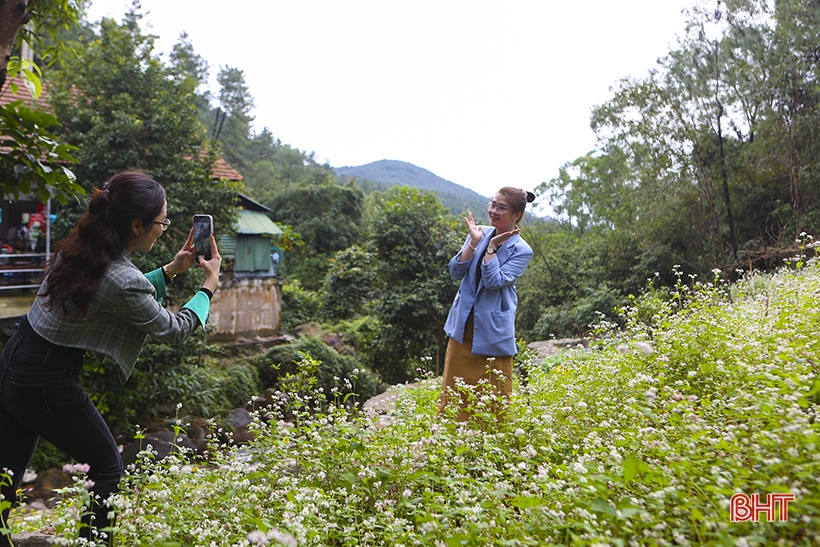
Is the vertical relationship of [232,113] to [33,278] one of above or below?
above

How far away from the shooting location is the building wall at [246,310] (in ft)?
58.7

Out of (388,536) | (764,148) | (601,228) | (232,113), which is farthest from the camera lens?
(232,113)

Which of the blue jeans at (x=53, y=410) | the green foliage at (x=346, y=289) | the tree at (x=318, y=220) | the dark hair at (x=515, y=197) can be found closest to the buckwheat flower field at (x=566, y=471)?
the blue jeans at (x=53, y=410)

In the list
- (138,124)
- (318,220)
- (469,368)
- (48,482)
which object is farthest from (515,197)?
(318,220)

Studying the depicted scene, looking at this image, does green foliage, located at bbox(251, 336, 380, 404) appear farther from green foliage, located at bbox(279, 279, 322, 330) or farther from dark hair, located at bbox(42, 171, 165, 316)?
dark hair, located at bbox(42, 171, 165, 316)

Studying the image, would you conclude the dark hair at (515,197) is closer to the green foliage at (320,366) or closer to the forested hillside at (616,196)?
the forested hillside at (616,196)

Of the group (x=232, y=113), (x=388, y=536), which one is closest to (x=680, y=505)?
(x=388, y=536)

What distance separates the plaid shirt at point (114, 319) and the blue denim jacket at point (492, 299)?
209cm

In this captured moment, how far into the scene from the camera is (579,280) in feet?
55.2

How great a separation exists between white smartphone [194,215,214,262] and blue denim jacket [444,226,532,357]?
1.76 meters

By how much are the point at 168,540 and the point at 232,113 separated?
51.0 m

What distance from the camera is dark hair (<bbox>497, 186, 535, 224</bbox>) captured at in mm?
4051

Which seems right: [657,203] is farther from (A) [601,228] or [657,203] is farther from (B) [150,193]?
(B) [150,193]

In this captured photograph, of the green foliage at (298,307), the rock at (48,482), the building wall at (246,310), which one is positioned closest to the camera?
the rock at (48,482)
